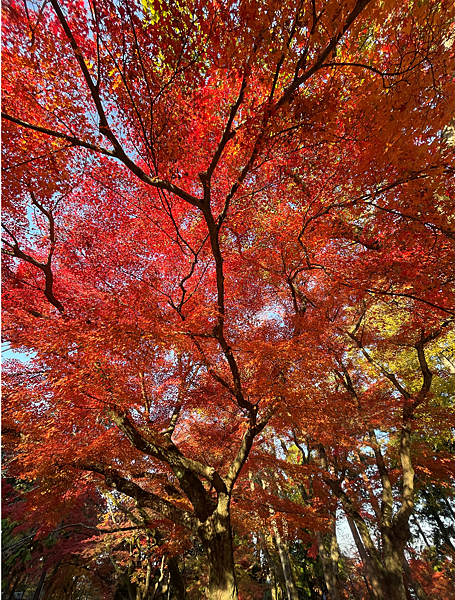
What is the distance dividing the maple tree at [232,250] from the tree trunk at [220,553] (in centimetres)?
3

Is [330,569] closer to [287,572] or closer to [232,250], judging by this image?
[287,572]

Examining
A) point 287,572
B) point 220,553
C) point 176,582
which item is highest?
point 220,553

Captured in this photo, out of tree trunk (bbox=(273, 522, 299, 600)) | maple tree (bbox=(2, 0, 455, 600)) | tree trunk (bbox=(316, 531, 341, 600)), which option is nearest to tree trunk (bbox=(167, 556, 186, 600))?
maple tree (bbox=(2, 0, 455, 600))

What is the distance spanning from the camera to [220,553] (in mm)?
5539

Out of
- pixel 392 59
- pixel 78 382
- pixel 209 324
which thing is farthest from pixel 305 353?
pixel 392 59

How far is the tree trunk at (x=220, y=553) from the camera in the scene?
17.1 ft

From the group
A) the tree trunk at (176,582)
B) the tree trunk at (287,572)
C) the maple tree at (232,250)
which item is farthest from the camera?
the tree trunk at (287,572)

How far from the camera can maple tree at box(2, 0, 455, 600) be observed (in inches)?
138

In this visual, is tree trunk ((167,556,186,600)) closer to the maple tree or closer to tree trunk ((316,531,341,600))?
the maple tree

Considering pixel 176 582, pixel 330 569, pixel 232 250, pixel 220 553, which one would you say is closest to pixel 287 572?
pixel 330 569

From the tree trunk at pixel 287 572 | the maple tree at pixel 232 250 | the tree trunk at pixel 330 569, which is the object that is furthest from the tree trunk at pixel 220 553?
the tree trunk at pixel 330 569

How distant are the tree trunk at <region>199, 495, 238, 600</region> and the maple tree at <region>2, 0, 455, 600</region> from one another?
1.3 inches

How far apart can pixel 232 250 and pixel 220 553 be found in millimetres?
7675

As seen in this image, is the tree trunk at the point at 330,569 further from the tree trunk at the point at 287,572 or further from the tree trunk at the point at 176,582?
the tree trunk at the point at 176,582
